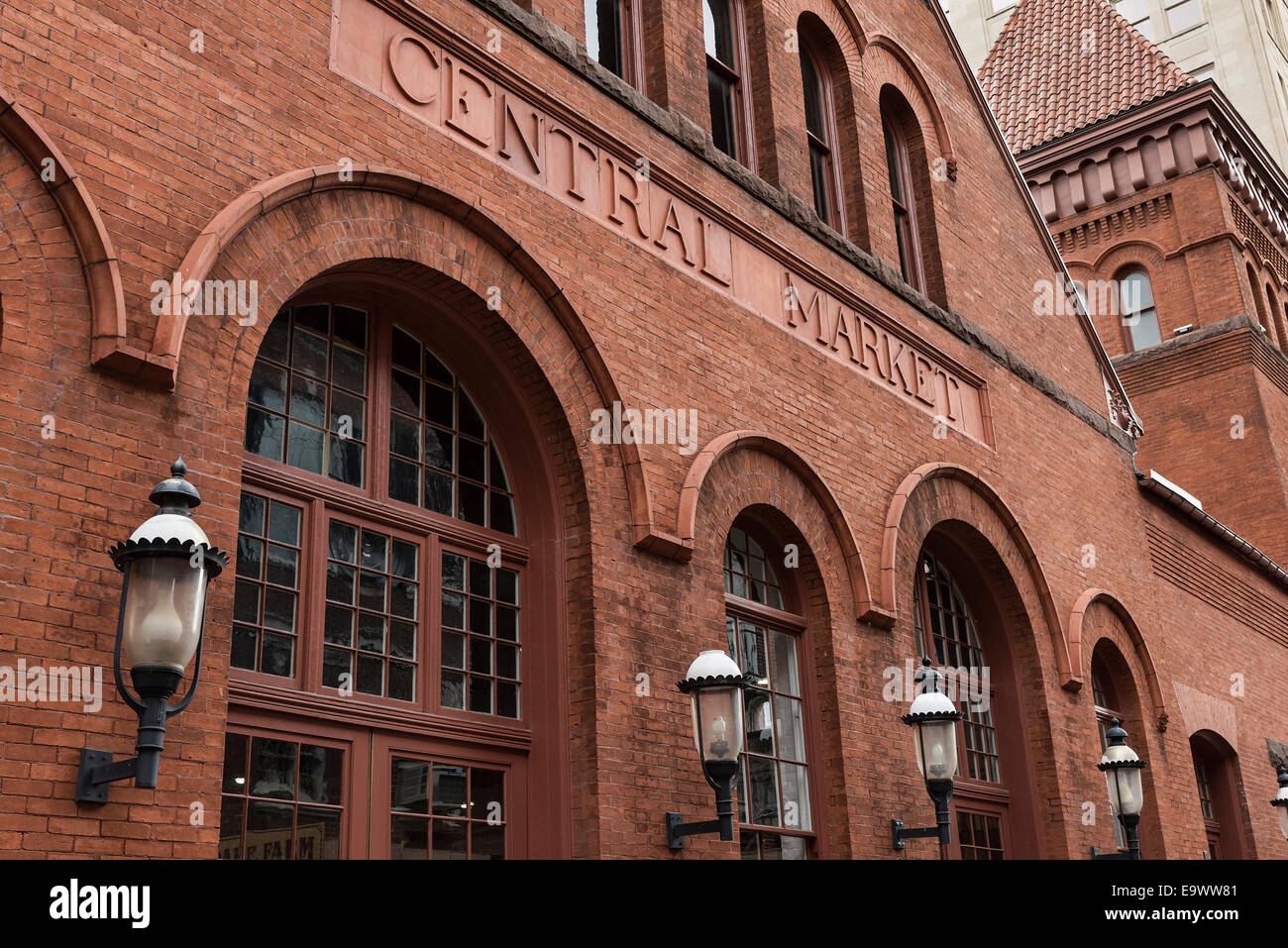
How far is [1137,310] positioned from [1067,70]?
5.58 meters

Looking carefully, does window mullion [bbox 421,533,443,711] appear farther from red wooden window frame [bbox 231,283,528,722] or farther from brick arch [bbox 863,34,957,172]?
brick arch [bbox 863,34,957,172]

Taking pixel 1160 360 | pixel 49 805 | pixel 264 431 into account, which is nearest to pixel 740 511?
pixel 264 431

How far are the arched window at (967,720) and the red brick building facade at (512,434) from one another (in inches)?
1.9

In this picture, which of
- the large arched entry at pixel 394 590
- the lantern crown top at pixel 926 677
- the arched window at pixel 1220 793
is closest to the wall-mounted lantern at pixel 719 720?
the large arched entry at pixel 394 590

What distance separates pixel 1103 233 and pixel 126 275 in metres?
24.3

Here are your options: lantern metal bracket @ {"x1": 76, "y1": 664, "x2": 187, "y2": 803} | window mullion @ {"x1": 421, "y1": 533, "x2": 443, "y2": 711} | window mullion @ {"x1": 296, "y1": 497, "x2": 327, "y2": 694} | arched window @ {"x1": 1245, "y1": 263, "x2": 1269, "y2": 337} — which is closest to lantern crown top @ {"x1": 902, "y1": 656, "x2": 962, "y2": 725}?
window mullion @ {"x1": 421, "y1": 533, "x2": 443, "y2": 711}

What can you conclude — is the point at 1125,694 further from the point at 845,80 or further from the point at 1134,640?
the point at 845,80

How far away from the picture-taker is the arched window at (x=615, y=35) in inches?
Answer: 415

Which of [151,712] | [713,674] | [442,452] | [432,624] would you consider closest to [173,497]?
[151,712]

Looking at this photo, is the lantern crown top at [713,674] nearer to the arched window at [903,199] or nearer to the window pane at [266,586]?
the window pane at [266,586]

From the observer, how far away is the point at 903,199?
14.3 metres

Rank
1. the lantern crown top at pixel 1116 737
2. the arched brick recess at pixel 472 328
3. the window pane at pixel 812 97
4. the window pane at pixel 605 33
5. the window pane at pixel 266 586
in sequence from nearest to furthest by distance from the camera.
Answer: the arched brick recess at pixel 472 328, the window pane at pixel 266 586, the window pane at pixel 605 33, the lantern crown top at pixel 1116 737, the window pane at pixel 812 97

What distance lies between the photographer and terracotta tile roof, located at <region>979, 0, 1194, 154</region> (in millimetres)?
26531

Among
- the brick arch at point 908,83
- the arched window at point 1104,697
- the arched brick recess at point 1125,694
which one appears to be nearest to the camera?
the arched brick recess at point 1125,694
